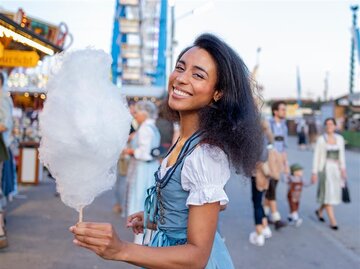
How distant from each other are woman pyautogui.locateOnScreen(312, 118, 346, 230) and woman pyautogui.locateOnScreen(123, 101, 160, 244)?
2670mm

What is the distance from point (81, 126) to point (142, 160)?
168 inches

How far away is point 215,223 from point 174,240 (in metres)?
0.29

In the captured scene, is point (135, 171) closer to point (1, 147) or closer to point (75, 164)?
point (1, 147)

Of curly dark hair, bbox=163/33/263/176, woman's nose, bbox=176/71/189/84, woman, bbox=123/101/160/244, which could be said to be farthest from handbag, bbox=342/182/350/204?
woman's nose, bbox=176/71/189/84

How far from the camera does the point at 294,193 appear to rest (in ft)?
22.2

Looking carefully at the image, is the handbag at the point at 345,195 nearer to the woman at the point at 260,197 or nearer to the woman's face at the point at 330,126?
the woman's face at the point at 330,126

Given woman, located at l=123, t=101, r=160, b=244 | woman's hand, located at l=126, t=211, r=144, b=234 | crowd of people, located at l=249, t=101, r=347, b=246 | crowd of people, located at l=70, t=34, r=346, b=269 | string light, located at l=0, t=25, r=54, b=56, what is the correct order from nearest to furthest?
crowd of people, located at l=70, t=34, r=346, b=269 → woman's hand, located at l=126, t=211, r=144, b=234 → string light, located at l=0, t=25, r=54, b=56 → woman, located at l=123, t=101, r=160, b=244 → crowd of people, located at l=249, t=101, r=347, b=246

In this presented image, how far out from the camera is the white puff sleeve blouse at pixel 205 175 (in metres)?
1.52

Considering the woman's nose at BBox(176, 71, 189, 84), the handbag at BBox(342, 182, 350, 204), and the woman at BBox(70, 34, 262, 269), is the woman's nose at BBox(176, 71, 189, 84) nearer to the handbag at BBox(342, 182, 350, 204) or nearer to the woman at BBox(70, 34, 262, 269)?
the woman at BBox(70, 34, 262, 269)

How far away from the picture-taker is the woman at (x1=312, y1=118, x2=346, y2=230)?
6531 millimetres

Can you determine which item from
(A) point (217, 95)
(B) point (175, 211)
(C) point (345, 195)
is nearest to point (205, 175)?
(B) point (175, 211)

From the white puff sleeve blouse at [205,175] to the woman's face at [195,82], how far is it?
22 centimetres

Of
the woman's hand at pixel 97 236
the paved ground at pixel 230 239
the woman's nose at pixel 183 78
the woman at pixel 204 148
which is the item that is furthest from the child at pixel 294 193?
the woman's hand at pixel 97 236

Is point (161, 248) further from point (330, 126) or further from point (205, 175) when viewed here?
point (330, 126)
